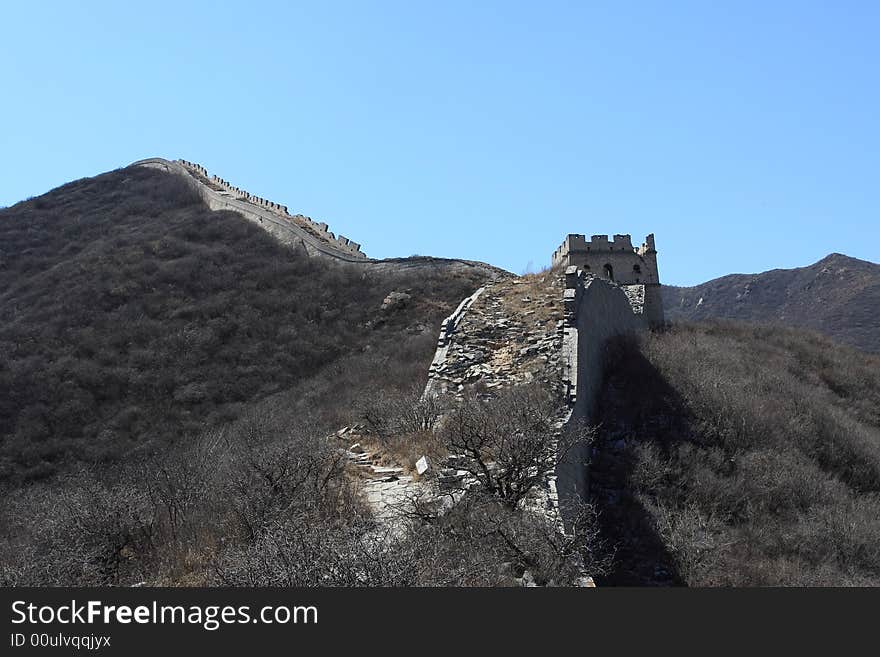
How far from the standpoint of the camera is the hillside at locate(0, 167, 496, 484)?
21.5 metres

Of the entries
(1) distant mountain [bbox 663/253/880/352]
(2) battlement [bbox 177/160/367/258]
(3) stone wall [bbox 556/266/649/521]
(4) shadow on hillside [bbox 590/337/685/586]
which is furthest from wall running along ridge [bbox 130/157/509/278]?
(1) distant mountain [bbox 663/253/880/352]

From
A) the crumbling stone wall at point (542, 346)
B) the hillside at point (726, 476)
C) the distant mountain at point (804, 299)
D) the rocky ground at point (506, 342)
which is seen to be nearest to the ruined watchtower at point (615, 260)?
the hillside at point (726, 476)

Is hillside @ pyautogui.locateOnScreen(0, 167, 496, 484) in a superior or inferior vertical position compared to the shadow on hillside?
superior

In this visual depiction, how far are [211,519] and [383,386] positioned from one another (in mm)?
9438

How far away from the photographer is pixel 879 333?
197 feet

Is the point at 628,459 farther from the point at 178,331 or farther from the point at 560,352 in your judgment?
the point at 178,331

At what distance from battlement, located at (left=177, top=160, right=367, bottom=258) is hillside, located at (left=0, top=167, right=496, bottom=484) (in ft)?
6.41

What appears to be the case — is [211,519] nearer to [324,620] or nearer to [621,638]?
[324,620]

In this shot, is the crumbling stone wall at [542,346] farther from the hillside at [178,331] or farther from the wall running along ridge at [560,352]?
the hillside at [178,331]

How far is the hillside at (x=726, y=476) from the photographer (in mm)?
11000

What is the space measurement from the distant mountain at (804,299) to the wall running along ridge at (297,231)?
108 feet

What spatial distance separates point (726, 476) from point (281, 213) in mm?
30793

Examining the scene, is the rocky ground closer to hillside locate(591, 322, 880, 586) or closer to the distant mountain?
hillside locate(591, 322, 880, 586)

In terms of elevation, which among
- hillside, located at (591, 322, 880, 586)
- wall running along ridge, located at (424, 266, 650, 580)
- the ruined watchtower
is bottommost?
hillside, located at (591, 322, 880, 586)
